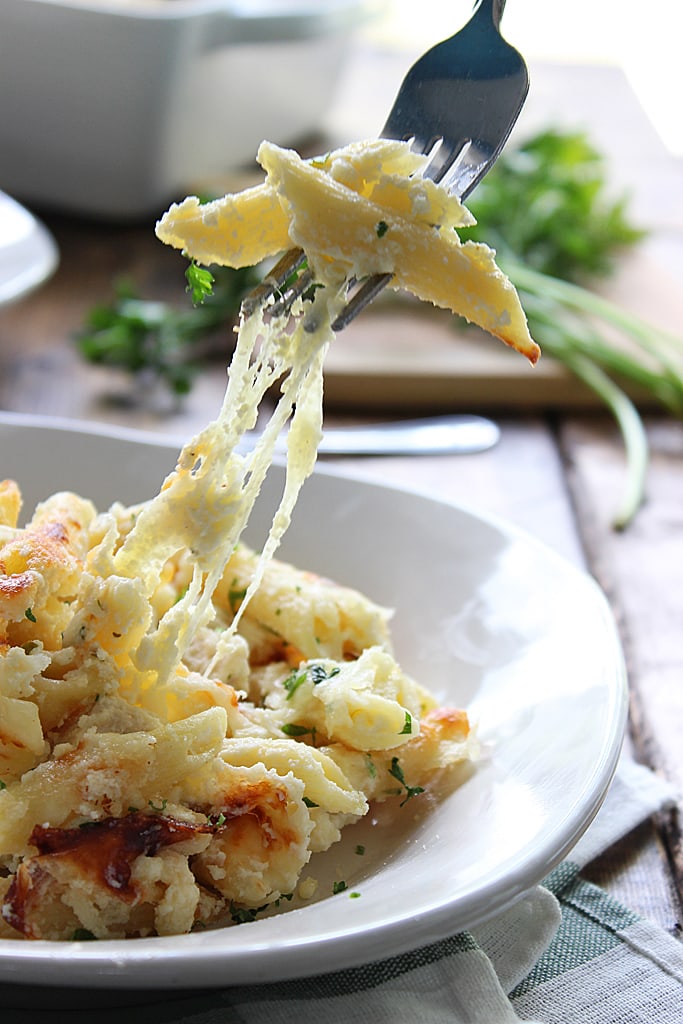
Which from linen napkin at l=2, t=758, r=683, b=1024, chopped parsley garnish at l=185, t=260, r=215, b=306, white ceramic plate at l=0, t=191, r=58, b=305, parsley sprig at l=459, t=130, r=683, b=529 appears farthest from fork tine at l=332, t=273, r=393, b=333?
white ceramic plate at l=0, t=191, r=58, b=305


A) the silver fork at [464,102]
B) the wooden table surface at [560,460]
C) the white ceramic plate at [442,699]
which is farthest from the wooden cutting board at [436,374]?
the silver fork at [464,102]

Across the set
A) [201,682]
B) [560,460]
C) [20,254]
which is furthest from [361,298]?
[20,254]

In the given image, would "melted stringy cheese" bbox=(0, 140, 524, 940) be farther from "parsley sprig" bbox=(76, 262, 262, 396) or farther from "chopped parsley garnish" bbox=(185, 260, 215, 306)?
"parsley sprig" bbox=(76, 262, 262, 396)

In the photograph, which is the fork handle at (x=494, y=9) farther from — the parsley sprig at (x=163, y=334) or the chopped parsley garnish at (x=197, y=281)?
the parsley sprig at (x=163, y=334)

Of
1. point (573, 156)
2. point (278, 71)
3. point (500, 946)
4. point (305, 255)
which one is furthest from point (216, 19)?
point (500, 946)

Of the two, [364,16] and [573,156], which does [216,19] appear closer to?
[364,16]

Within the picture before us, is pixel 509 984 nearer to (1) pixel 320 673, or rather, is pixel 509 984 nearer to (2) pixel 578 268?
(1) pixel 320 673
